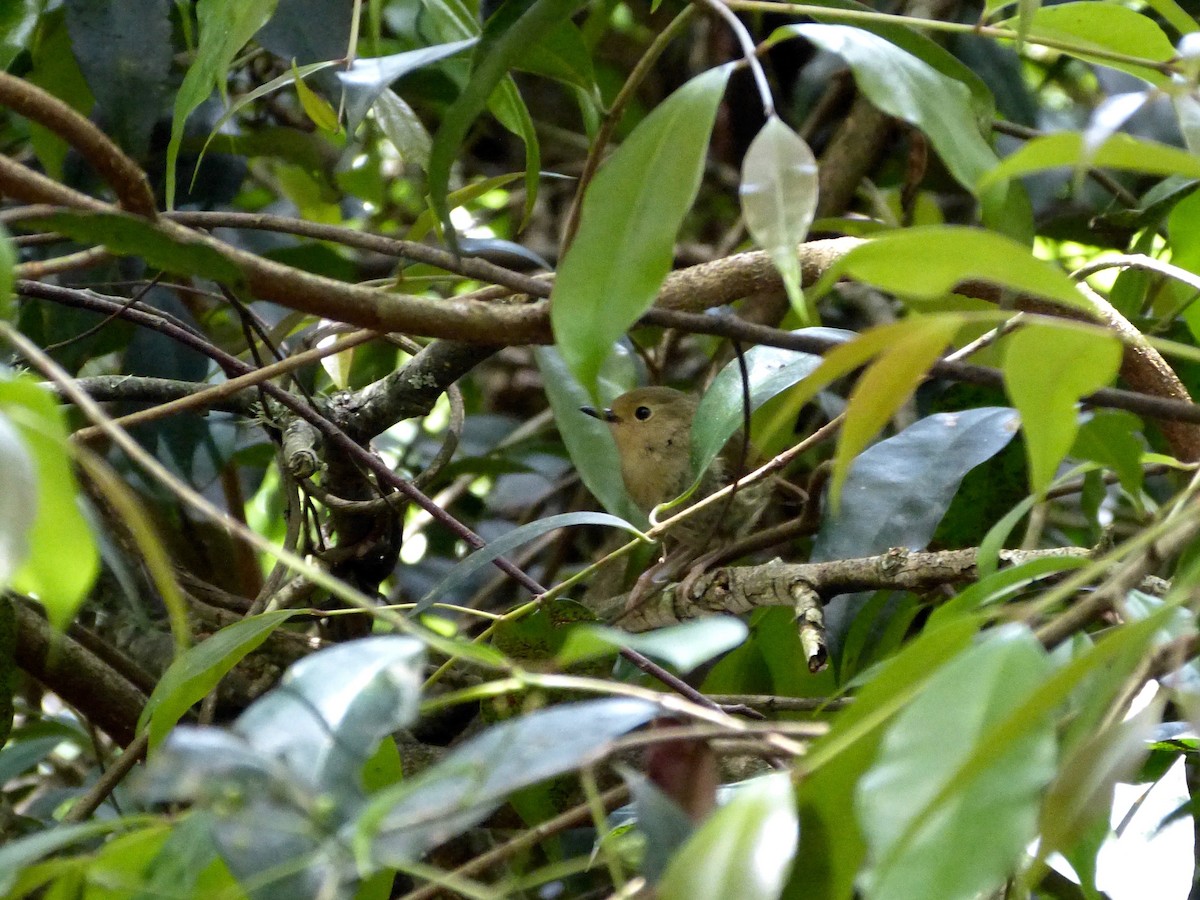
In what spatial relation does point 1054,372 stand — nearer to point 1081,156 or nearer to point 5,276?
point 1081,156

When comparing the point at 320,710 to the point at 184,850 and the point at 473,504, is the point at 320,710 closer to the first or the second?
the point at 184,850

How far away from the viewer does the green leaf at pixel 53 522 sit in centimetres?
69

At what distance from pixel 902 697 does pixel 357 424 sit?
1.29 meters

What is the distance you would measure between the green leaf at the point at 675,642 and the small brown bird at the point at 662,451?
225 cm

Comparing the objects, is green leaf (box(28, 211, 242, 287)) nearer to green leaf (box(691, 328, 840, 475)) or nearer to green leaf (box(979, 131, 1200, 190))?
green leaf (box(979, 131, 1200, 190))

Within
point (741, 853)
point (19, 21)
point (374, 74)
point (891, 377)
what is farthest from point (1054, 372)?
point (19, 21)

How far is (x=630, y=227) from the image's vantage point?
947 mm

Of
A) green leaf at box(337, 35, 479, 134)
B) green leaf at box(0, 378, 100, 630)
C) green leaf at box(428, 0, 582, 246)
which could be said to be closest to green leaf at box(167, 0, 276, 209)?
green leaf at box(337, 35, 479, 134)

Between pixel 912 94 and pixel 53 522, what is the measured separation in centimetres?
73

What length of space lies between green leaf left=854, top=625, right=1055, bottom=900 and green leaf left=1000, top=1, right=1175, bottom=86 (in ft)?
2.34

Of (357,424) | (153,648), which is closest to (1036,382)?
(357,424)

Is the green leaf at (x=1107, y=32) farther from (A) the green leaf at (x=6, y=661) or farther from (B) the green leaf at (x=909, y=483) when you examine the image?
(A) the green leaf at (x=6, y=661)

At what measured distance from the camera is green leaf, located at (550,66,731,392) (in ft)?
3.02

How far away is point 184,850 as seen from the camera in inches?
31.6
